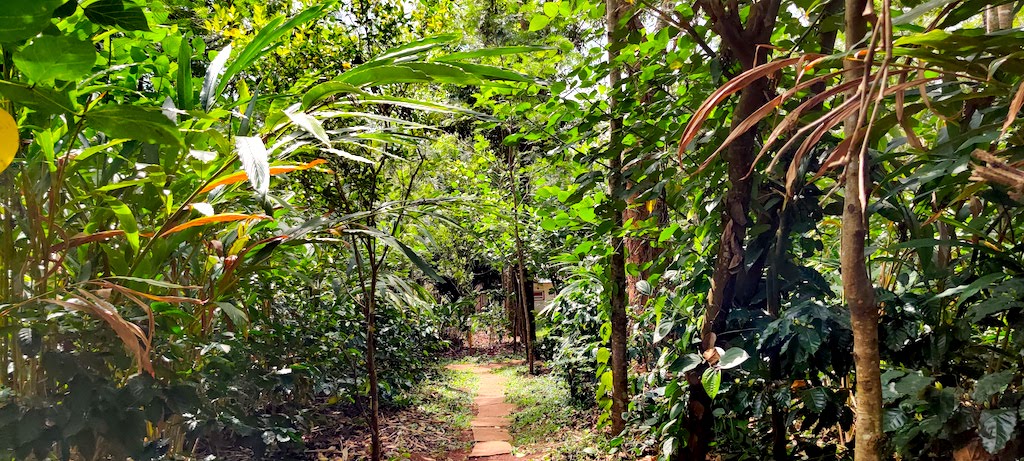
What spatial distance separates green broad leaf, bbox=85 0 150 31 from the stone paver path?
10.9ft

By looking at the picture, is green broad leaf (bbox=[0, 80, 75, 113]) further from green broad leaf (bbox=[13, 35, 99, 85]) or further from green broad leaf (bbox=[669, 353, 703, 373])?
green broad leaf (bbox=[669, 353, 703, 373])

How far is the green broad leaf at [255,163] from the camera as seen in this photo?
61 cm

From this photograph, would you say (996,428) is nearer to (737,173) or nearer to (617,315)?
(737,173)

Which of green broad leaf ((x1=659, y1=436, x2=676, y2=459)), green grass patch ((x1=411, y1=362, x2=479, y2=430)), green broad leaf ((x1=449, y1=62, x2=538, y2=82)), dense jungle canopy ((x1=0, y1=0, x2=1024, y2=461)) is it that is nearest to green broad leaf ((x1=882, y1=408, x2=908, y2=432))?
dense jungle canopy ((x1=0, y1=0, x2=1024, y2=461))

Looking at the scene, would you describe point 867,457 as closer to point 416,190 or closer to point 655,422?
point 655,422

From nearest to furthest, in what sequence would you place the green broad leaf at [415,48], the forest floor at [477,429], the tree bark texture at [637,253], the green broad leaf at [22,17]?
the green broad leaf at [22,17]
the green broad leaf at [415,48]
the tree bark texture at [637,253]
the forest floor at [477,429]

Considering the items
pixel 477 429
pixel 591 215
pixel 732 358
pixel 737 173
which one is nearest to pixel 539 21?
pixel 591 215

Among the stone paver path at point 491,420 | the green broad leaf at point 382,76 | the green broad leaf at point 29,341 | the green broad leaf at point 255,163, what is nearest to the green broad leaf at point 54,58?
the green broad leaf at point 255,163

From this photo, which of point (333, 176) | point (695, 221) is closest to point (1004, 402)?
point (695, 221)

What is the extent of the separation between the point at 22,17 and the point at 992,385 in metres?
1.58

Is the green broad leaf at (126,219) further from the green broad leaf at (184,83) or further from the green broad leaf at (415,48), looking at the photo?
the green broad leaf at (415,48)

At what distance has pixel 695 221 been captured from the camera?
2.27 metres

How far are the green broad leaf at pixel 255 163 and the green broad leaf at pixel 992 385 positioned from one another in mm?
1331

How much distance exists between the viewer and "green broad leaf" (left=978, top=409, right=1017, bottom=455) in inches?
43.4
